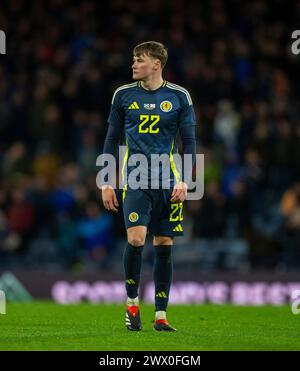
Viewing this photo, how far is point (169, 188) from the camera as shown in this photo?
9570 mm

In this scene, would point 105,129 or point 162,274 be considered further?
point 105,129

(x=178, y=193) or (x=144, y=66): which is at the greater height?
(x=144, y=66)

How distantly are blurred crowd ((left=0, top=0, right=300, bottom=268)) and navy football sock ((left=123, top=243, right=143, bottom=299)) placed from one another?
27.1 feet

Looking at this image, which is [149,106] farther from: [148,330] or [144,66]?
[148,330]

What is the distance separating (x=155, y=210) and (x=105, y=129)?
33.6 ft

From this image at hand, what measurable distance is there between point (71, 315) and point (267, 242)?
6.30m

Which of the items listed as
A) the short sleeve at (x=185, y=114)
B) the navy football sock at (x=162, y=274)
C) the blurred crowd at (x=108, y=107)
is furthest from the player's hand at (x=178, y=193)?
the blurred crowd at (x=108, y=107)

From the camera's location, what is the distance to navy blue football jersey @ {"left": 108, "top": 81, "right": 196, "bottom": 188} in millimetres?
9500

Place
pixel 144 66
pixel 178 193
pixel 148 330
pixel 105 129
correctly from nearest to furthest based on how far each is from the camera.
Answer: pixel 178 193, pixel 144 66, pixel 148 330, pixel 105 129

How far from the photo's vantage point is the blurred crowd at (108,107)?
18062 mm

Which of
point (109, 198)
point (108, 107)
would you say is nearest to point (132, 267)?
point (109, 198)

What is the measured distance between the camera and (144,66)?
950cm
